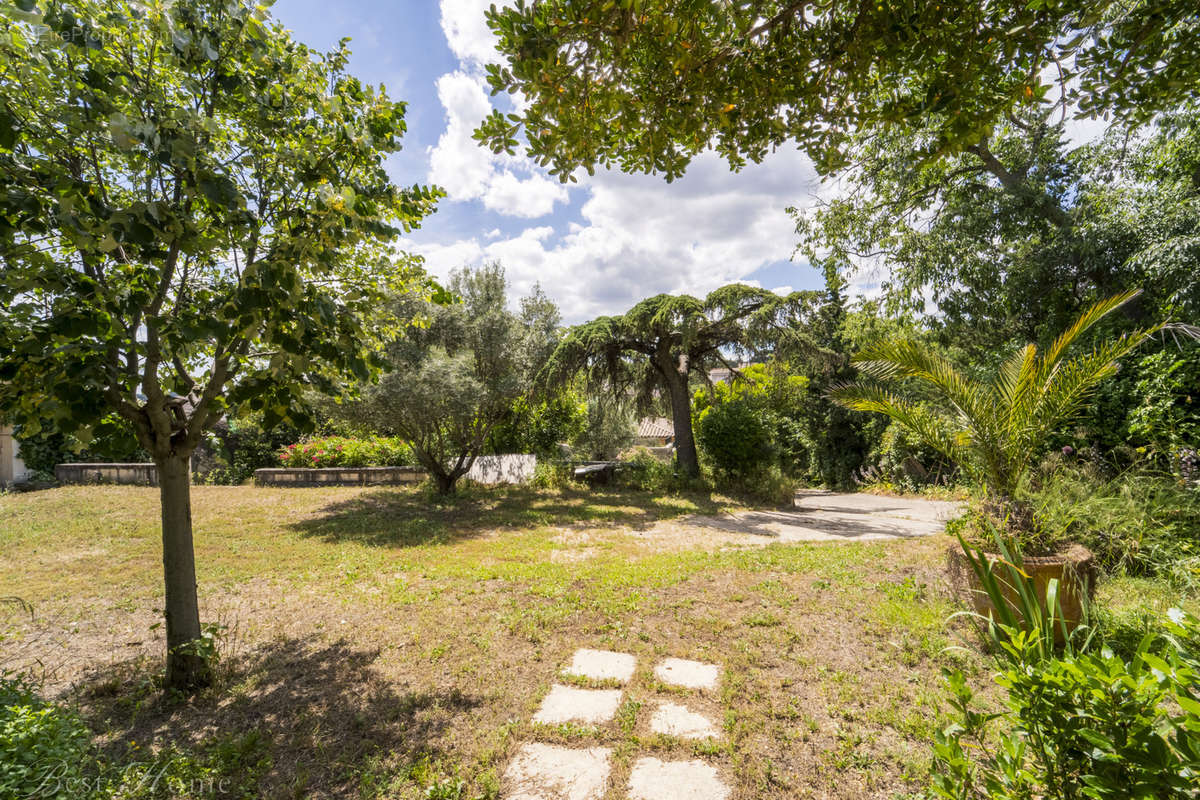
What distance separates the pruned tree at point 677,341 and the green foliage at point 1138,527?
6106 millimetres

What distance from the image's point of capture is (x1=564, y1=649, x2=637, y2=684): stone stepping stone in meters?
3.14

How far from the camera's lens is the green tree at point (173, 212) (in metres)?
2.00

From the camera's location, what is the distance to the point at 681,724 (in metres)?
2.61

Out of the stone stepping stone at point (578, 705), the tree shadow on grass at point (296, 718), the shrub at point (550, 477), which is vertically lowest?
the stone stepping stone at point (578, 705)

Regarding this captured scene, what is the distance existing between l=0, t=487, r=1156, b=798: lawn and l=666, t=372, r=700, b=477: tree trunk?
5.42 m

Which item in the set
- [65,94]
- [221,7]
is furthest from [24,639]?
[221,7]

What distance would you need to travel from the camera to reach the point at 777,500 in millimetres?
10984

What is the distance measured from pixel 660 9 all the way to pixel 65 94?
116 inches

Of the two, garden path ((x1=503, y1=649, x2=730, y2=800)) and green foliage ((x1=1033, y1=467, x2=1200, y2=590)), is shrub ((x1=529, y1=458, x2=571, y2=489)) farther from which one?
green foliage ((x1=1033, y1=467, x2=1200, y2=590))

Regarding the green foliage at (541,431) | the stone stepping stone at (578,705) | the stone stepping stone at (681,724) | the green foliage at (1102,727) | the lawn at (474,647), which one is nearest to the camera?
the green foliage at (1102,727)

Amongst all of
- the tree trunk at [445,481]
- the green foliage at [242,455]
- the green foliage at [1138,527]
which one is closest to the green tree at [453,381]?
the tree trunk at [445,481]

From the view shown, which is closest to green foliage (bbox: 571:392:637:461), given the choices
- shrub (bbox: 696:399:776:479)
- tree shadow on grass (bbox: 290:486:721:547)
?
shrub (bbox: 696:399:776:479)

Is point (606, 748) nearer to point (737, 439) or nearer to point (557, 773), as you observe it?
point (557, 773)

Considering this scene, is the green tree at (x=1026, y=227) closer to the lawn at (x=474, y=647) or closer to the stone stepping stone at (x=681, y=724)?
the lawn at (x=474, y=647)
